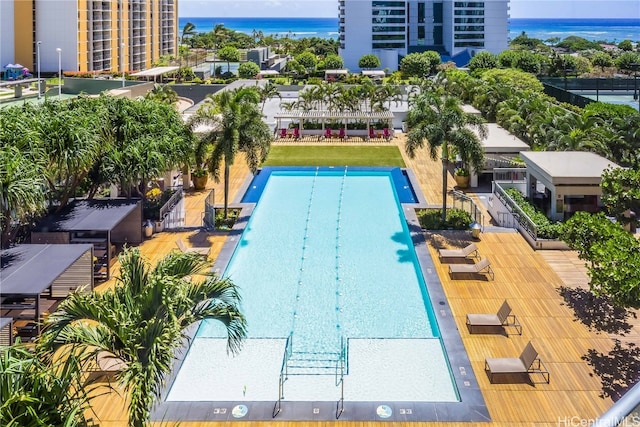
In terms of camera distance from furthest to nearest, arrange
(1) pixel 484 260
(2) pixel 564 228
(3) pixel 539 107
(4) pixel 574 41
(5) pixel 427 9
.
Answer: (4) pixel 574 41 < (5) pixel 427 9 < (3) pixel 539 107 < (1) pixel 484 260 < (2) pixel 564 228

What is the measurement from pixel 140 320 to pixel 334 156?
85.3ft

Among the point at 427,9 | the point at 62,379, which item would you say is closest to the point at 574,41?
the point at 427,9

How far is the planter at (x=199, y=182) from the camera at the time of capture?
24609mm

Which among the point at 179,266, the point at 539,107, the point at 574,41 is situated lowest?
the point at 179,266

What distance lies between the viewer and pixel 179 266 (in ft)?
25.0

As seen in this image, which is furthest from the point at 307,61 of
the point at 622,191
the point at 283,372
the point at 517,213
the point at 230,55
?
the point at 283,372

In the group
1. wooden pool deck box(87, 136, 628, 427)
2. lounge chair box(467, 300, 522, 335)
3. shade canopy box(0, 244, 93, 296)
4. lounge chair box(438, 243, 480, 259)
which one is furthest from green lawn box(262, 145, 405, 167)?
lounge chair box(467, 300, 522, 335)

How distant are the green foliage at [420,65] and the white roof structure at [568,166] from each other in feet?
178

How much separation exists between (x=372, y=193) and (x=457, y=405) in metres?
15.7

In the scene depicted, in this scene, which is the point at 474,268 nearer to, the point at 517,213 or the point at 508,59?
the point at 517,213

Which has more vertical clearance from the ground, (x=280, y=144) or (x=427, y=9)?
(x=427, y=9)

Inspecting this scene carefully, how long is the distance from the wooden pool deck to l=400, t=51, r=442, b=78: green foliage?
59318mm

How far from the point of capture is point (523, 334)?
12219 millimetres

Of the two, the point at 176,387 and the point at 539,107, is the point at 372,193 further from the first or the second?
the point at 176,387
